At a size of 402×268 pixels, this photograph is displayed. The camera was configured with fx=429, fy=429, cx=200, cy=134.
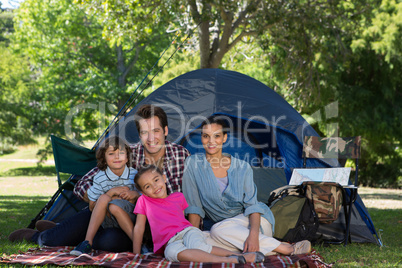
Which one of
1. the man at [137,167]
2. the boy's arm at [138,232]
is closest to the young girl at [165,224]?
the boy's arm at [138,232]

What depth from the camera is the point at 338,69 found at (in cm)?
1010

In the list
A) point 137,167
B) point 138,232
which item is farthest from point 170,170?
point 138,232

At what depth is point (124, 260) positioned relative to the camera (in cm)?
258

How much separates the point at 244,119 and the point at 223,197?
1.41m

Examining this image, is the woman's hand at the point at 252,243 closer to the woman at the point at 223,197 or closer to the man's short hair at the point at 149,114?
the woman at the point at 223,197

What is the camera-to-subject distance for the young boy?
289 cm

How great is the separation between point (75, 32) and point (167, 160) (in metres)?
12.2

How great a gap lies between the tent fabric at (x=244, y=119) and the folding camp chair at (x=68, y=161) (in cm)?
34

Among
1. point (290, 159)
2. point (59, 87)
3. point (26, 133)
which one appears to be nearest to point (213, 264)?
point (290, 159)

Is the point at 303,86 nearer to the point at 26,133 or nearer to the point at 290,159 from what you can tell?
the point at 290,159

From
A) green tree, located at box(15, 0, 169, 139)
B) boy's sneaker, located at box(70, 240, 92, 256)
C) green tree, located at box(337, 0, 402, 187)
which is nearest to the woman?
boy's sneaker, located at box(70, 240, 92, 256)

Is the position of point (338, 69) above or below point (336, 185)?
above

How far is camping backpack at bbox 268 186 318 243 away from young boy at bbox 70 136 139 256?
1.06m

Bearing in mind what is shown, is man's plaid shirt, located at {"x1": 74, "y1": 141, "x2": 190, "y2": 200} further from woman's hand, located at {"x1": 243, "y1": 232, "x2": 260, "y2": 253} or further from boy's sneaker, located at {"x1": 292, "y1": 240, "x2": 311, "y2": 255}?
boy's sneaker, located at {"x1": 292, "y1": 240, "x2": 311, "y2": 255}
